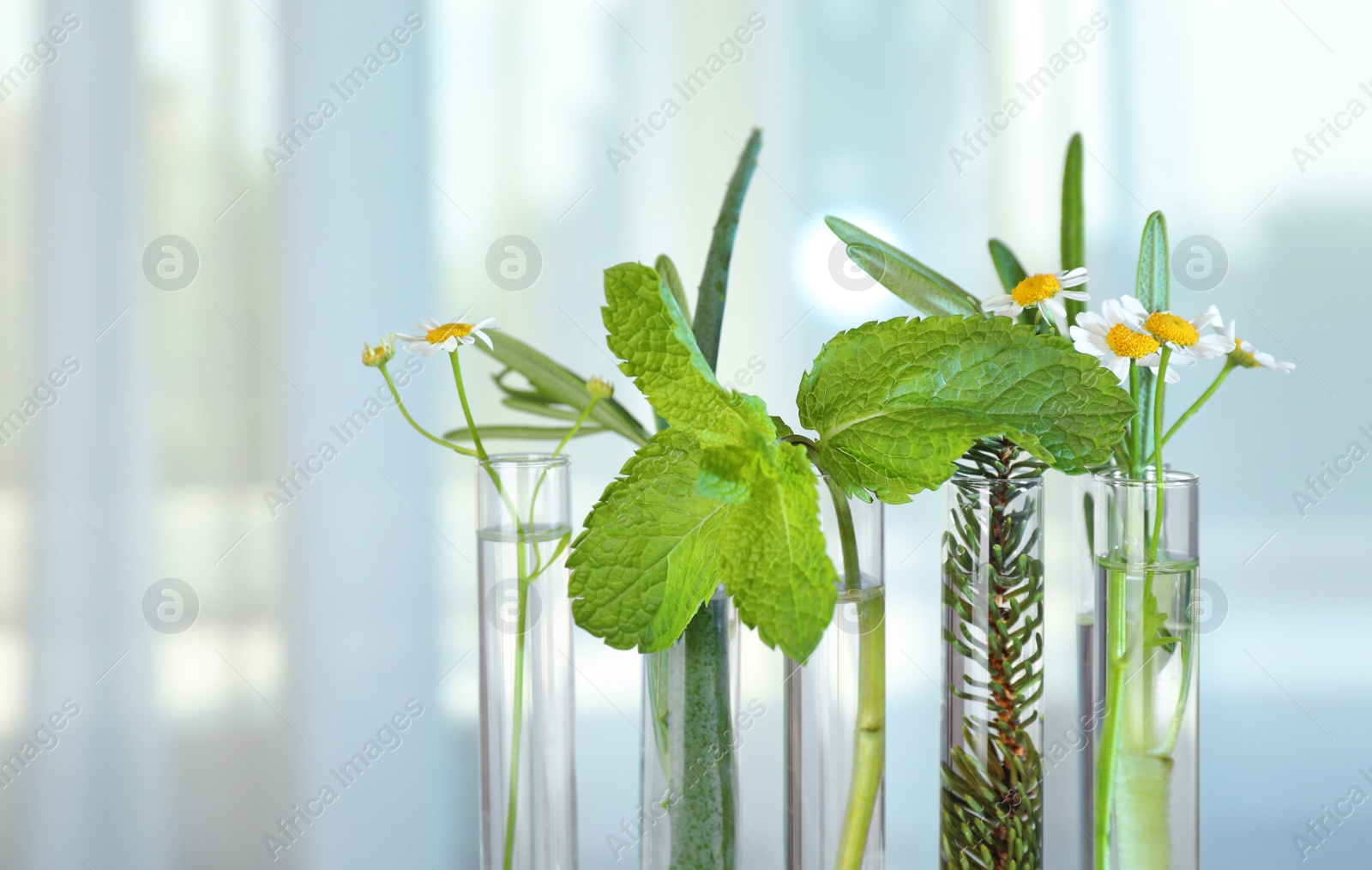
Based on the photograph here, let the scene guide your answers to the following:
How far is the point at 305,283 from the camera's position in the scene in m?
0.88

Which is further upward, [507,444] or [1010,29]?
[1010,29]

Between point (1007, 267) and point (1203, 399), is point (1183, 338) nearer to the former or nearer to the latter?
point (1203, 399)

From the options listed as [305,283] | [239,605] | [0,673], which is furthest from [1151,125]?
[0,673]

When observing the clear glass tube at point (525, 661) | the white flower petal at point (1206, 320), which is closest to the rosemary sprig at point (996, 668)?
the white flower petal at point (1206, 320)

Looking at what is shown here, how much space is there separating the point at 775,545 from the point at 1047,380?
0.49ft

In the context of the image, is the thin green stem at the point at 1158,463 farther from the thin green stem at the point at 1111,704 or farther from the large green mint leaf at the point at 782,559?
the large green mint leaf at the point at 782,559

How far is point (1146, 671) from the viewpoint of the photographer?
483 millimetres

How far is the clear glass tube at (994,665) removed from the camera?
1.65ft

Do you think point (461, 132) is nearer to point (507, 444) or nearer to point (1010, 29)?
point (507, 444)

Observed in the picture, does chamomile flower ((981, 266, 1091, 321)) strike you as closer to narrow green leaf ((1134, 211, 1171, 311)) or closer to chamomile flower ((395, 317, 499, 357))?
narrow green leaf ((1134, 211, 1171, 311))

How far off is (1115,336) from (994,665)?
0.18m

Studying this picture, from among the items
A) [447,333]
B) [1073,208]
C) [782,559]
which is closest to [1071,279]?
[1073,208]

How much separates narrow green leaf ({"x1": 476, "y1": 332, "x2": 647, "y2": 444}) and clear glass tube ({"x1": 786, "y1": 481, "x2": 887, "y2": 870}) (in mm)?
196

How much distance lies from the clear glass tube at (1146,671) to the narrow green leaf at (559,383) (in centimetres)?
30
